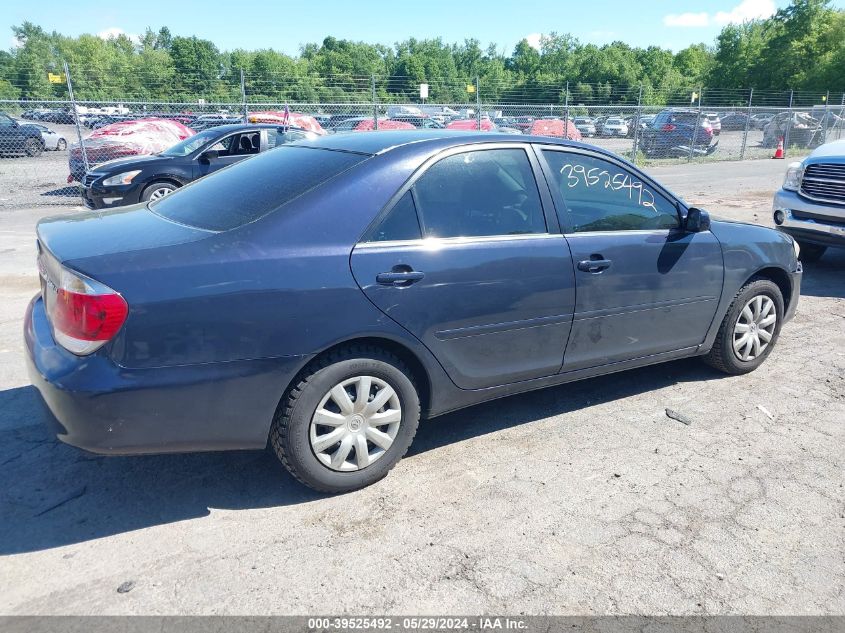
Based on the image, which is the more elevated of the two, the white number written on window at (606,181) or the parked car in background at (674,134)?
the white number written on window at (606,181)

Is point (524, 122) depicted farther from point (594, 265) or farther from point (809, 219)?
point (594, 265)

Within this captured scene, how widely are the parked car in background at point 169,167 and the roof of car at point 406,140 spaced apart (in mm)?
6686

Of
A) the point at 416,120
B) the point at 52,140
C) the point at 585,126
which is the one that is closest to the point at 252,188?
the point at 416,120

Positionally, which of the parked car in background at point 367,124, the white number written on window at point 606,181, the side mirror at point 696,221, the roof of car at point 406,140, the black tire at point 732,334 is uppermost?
the roof of car at point 406,140

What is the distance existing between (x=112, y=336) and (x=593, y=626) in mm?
2131

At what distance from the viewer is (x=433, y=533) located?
3018mm

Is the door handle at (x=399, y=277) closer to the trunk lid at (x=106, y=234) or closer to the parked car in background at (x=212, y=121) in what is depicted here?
the trunk lid at (x=106, y=234)

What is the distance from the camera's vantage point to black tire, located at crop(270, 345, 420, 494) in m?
3.06

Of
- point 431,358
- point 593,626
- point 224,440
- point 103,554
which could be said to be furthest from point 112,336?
point 593,626

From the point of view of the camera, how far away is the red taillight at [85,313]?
271 centimetres

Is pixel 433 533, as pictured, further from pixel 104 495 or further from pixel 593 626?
pixel 104 495

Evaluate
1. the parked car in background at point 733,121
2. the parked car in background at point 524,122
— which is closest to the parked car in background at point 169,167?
the parked car in background at point 524,122

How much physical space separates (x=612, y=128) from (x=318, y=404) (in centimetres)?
3011

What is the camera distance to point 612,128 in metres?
30.5
